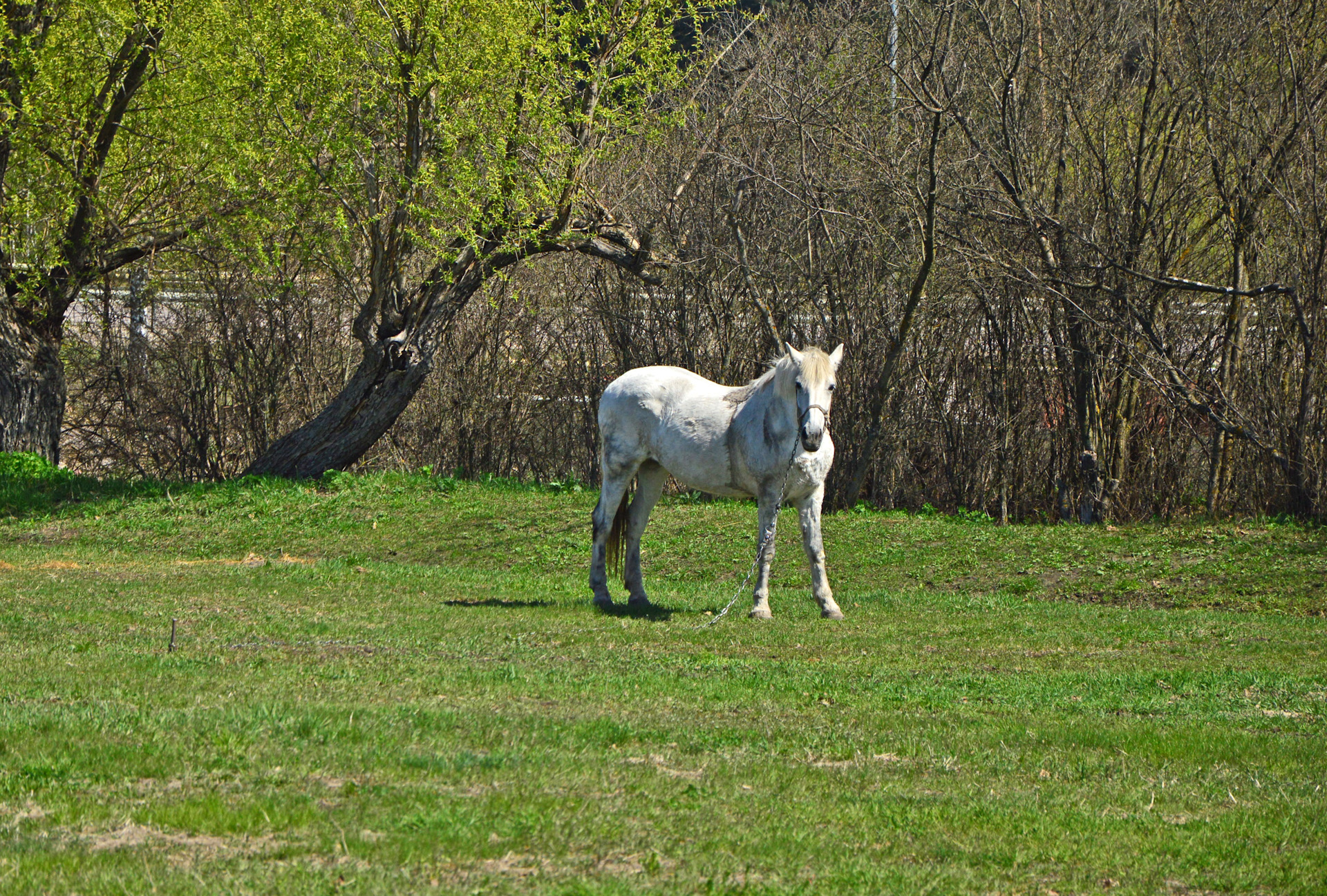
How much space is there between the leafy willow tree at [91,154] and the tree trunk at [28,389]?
0.02m

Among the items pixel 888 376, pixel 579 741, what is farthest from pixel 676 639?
pixel 888 376

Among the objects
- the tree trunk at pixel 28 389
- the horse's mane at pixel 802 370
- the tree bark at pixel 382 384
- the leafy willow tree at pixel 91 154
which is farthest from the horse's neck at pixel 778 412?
the tree trunk at pixel 28 389

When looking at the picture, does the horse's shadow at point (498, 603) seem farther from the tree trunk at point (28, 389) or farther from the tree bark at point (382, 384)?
the tree trunk at point (28, 389)

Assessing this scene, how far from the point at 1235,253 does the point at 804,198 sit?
226 inches

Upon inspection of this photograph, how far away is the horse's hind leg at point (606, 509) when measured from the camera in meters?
13.3

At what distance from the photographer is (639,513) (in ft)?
44.7

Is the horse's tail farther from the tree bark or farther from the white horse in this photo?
the tree bark

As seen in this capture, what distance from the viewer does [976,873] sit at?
525cm

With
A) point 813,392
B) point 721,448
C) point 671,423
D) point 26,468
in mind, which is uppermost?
point 813,392

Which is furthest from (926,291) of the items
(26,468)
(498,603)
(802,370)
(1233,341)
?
(26,468)

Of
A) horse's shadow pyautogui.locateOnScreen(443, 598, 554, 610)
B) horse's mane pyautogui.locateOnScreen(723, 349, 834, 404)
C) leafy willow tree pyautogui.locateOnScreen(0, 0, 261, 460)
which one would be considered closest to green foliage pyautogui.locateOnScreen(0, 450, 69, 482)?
leafy willow tree pyautogui.locateOnScreen(0, 0, 261, 460)

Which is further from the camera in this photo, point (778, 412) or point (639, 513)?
point (639, 513)

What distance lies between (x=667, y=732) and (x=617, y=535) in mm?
6279

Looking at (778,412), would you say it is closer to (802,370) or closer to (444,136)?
(802,370)
